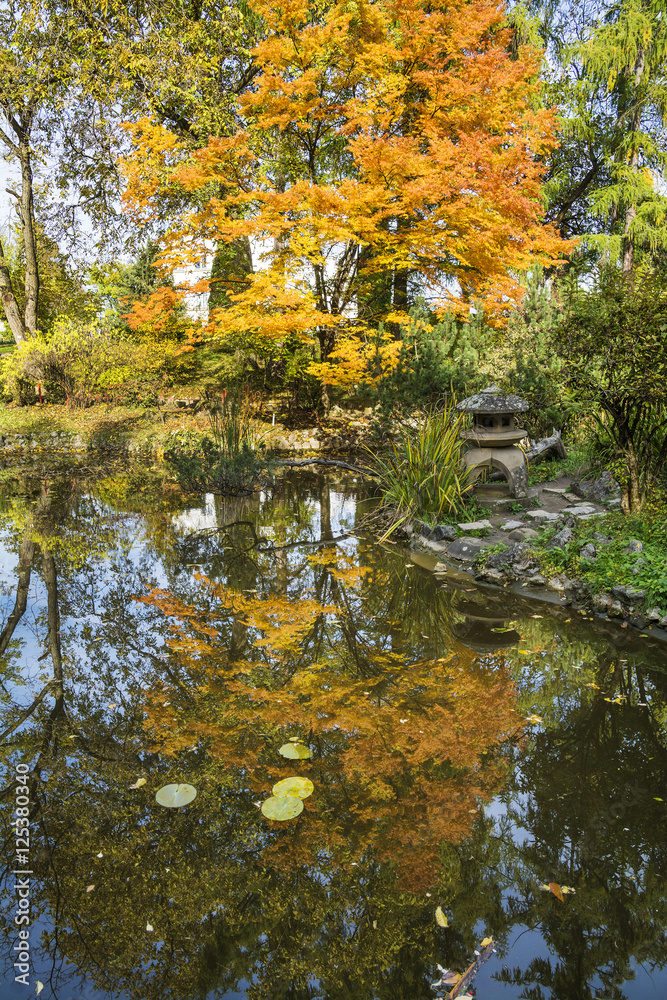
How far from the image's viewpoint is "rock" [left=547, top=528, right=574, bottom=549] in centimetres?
441

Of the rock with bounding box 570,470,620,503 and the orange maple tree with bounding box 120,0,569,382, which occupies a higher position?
the orange maple tree with bounding box 120,0,569,382

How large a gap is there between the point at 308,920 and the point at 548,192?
15154mm

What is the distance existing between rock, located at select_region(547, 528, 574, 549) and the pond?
536 millimetres

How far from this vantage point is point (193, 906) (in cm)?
183

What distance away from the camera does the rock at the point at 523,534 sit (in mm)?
4772

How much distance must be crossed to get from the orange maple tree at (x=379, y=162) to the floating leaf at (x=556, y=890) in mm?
6693

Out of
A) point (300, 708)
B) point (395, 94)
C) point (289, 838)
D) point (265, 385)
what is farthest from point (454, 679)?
point (265, 385)

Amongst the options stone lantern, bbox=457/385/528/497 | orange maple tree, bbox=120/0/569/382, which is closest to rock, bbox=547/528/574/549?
stone lantern, bbox=457/385/528/497

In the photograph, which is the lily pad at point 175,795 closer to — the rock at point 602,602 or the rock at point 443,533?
the rock at point 602,602

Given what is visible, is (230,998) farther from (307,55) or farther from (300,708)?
(307,55)

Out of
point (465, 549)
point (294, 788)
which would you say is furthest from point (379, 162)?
point (294, 788)

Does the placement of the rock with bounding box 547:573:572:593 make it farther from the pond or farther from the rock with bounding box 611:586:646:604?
the rock with bounding box 611:586:646:604

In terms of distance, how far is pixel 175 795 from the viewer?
2291mm

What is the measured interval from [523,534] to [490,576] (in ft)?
2.00
